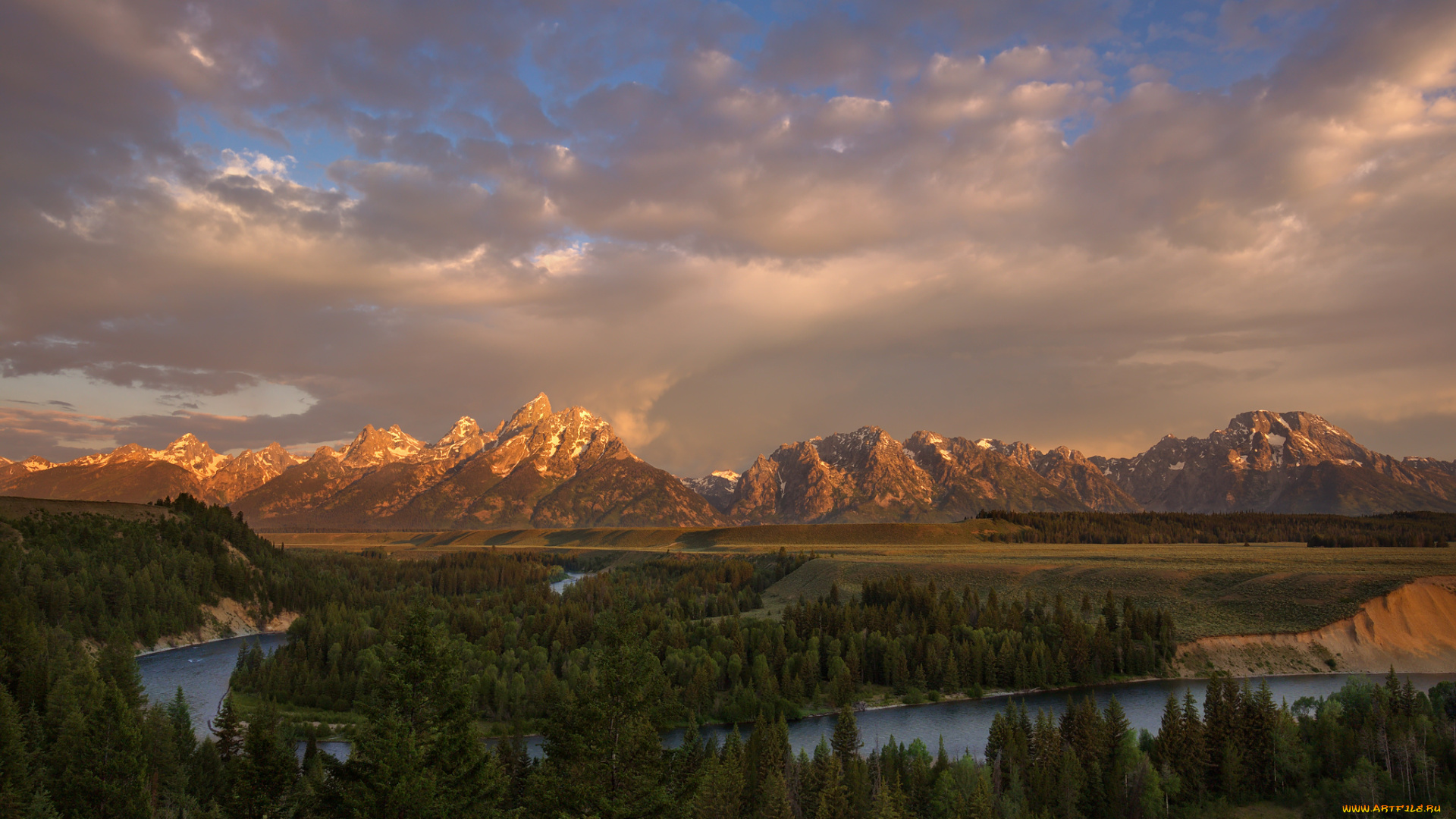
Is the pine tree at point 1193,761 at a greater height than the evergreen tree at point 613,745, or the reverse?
the evergreen tree at point 613,745

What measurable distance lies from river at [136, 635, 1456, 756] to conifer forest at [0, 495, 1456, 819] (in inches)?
147

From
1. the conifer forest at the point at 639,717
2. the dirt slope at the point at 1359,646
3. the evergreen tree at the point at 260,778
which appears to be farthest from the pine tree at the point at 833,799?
the dirt slope at the point at 1359,646

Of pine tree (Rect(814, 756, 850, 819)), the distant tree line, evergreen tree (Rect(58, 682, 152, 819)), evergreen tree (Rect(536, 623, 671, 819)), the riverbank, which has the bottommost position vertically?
the riverbank

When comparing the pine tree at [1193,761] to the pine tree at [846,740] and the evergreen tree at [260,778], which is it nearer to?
the pine tree at [846,740]

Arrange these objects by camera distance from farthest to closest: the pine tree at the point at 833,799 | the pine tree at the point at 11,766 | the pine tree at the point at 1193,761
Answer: the pine tree at the point at 1193,761 < the pine tree at the point at 833,799 < the pine tree at the point at 11,766

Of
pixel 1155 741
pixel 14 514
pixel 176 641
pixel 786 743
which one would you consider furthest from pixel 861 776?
pixel 14 514

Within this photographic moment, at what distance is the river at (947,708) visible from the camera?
100812mm

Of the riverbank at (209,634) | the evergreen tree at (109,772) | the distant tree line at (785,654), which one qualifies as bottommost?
the riverbank at (209,634)

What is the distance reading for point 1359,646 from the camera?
135 meters

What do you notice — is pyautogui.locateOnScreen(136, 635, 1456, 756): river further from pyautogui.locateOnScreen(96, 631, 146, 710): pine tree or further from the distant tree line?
pyautogui.locateOnScreen(96, 631, 146, 710): pine tree

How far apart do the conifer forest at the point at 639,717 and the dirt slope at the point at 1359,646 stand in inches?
349

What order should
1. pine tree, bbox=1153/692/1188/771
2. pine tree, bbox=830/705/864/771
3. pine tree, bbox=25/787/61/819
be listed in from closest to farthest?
1. pine tree, bbox=25/787/61/819
2. pine tree, bbox=1153/692/1188/771
3. pine tree, bbox=830/705/864/771

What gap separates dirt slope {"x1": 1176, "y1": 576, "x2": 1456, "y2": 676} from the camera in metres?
133

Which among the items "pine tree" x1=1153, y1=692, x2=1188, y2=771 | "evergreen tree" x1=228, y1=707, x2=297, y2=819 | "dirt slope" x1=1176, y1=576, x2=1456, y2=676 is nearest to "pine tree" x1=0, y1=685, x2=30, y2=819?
"evergreen tree" x1=228, y1=707, x2=297, y2=819
